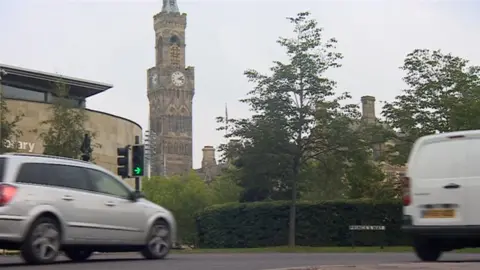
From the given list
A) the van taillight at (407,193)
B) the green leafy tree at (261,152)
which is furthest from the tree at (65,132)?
the van taillight at (407,193)

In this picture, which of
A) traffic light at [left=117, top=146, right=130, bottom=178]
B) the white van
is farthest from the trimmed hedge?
the white van

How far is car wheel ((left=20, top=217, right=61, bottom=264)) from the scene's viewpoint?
40.3 ft

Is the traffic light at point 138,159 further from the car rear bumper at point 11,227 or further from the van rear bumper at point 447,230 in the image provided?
the van rear bumper at point 447,230

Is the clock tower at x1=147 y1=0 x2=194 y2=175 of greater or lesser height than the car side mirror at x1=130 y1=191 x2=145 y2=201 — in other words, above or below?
above

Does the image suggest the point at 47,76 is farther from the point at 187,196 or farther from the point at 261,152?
the point at 187,196

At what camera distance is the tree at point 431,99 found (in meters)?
38.5

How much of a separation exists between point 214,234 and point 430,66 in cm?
1297

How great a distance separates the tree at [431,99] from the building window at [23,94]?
20624mm

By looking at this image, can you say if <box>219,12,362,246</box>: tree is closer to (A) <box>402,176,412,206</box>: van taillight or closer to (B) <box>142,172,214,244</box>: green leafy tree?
(A) <box>402,176,412,206</box>: van taillight

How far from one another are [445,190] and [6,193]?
20.5ft

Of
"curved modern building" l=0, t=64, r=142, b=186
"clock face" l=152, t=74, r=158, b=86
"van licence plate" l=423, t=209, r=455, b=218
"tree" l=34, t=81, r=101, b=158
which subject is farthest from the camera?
"clock face" l=152, t=74, r=158, b=86

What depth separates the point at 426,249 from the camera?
13.2 m

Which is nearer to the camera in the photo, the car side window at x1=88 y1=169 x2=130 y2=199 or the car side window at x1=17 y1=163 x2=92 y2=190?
the car side window at x1=17 y1=163 x2=92 y2=190

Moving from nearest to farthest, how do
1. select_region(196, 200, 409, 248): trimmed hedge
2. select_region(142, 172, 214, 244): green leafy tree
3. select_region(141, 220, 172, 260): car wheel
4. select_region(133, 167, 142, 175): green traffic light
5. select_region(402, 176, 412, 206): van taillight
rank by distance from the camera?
1. select_region(402, 176, 412, 206): van taillight
2. select_region(141, 220, 172, 260): car wheel
3. select_region(133, 167, 142, 175): green traffic light
4. select_region(196, 200, 409, 248): trimmed hedge
5. select_region(142, 172, 214, 244): green leafy tree
